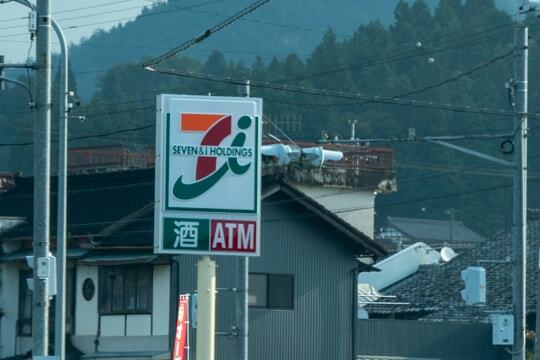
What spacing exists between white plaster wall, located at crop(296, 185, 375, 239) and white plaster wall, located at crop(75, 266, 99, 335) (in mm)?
12354

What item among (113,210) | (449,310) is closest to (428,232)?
(449,310)

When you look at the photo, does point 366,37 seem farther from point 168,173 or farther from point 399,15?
point 168,173

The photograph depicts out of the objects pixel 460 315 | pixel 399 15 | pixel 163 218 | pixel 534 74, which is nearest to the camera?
pixel 163 218

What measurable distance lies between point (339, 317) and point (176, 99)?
20.9m

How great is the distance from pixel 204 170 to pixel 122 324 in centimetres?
1853

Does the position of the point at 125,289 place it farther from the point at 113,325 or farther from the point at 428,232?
the point at 428,232

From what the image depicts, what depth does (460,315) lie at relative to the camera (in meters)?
47.6

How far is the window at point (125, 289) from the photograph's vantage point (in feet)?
119

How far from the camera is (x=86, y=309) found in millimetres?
37000

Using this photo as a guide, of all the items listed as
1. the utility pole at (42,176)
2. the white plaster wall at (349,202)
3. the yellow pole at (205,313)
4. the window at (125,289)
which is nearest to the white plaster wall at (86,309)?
the window at (125,289)

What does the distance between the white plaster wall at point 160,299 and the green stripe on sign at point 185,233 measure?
17365 mm

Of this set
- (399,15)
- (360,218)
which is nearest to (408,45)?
(399,15)

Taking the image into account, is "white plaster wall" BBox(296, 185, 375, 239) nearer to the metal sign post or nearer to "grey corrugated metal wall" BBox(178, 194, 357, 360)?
"grey corrugated metal wall" BBox(178, 194, 357, 360)

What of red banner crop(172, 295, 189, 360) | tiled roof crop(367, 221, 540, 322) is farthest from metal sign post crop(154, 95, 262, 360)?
tiled roof crop(367, 221, 540, 322)
